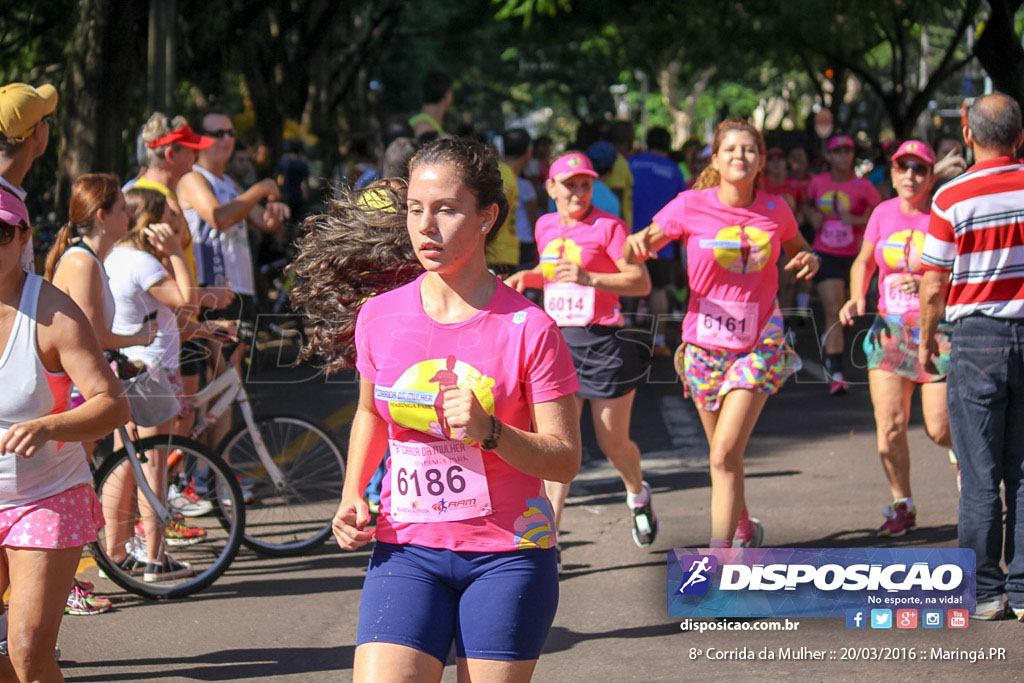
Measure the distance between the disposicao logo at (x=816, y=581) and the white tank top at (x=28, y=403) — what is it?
2.74 meters

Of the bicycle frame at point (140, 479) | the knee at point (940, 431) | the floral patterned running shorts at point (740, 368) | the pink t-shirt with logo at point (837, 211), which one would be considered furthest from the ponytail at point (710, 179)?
the pink t-shirt with logo at point (837, 211)

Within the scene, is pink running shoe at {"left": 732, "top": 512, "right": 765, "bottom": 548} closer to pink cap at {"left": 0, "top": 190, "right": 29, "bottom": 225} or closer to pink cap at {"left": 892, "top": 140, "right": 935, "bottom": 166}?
pink cap at {"left": 892, "top": 140, "right": 935, "bottom": 166}

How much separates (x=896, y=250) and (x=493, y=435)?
4.62m

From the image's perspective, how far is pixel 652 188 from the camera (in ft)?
44.1

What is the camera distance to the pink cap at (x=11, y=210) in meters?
3.83

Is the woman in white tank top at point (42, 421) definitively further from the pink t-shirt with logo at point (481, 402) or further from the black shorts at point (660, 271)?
the black shorts at point (660, 271)

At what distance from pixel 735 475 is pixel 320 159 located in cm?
1839

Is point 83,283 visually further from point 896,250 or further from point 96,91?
point 96,91

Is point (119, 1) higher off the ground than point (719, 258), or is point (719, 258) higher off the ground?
point (119, 1)

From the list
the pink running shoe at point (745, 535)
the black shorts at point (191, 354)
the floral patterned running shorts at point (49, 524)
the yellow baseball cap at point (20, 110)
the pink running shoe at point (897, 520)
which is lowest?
the pink running shoe at point (897, 520)

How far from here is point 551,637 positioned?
18.3 ft

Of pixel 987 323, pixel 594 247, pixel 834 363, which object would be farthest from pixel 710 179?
pixel 834 363

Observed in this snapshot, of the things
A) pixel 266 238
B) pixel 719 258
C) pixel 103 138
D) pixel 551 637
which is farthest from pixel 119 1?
pixel 551 637

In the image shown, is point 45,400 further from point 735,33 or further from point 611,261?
point 735,33
